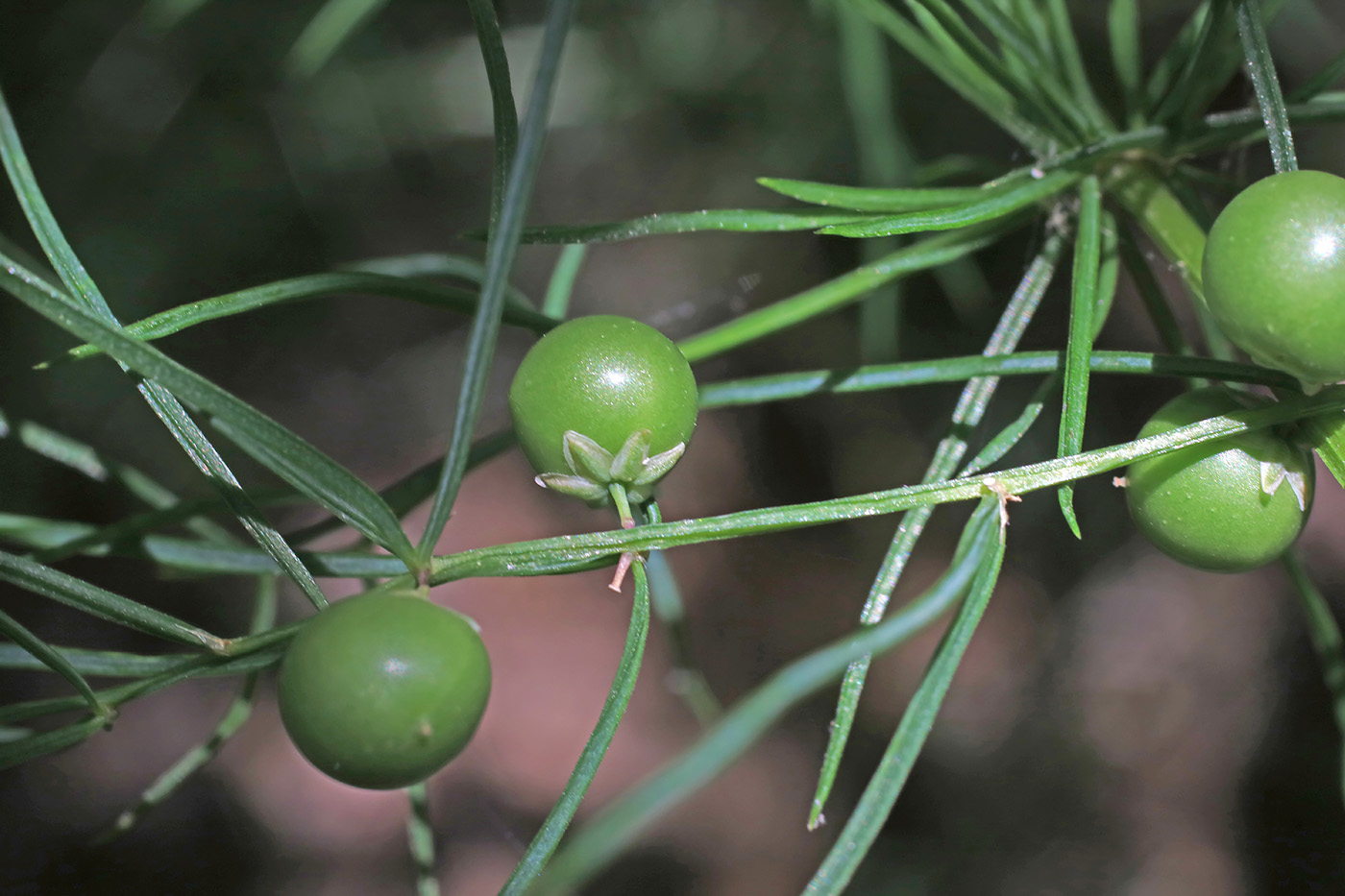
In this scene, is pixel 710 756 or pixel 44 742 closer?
pixel 710 756

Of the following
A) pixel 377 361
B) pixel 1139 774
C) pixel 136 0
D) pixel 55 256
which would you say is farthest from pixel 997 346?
pixel 136 0

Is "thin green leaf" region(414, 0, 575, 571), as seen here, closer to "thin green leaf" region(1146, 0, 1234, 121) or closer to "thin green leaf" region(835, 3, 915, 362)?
"thin green leaf" region(1146, 0, 1234, 121)

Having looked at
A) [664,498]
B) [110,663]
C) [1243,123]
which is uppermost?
[664,498]

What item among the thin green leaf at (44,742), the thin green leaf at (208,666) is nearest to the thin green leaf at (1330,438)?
the thin green leaf at (208,666)

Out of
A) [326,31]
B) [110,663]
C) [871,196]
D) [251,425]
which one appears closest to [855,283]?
[871,196]

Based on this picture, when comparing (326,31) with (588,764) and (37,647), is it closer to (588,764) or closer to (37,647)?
(37,647)

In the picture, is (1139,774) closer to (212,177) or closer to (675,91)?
(675,91)

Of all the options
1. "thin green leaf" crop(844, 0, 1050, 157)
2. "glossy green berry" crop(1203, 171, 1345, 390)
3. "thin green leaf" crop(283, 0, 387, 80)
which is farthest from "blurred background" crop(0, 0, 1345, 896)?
"glossy green berry" crop(1203, 171, 1345, 390)
